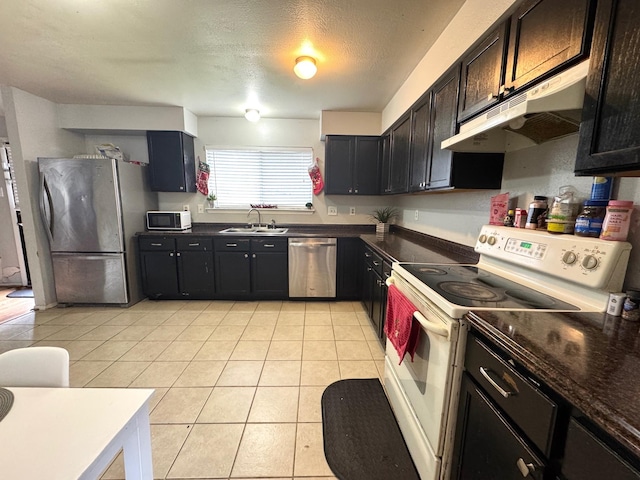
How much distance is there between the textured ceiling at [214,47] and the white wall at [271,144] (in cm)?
66

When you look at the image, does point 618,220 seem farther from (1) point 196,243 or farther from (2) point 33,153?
(2) point 33,153

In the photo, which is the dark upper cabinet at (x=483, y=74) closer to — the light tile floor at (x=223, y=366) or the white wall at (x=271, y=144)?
the light tile floor at (x=223, y=366)

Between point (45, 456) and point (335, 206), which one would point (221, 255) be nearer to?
point (335, 206)

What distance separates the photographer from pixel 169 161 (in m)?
3.54

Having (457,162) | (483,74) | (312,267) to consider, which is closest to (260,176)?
(312,267)

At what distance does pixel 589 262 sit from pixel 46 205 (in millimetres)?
4594

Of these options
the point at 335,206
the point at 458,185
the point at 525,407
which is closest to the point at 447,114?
the point at 458,185

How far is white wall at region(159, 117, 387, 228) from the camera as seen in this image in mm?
3787

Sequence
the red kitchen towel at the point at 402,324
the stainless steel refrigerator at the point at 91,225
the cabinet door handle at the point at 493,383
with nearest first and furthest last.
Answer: the cabinet door handle at the point at 493,383 < the red kitchen towel at the point at 402,324 < the stainless steel refrigerator at the point at 91,225

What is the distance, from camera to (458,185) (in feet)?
5.72

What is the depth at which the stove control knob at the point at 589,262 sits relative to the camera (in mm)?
971

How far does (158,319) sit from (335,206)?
103 inches

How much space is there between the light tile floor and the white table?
0.77 meters

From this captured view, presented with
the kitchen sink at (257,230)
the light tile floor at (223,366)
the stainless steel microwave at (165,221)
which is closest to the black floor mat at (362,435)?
the light tile floor at (223,366)
